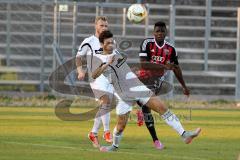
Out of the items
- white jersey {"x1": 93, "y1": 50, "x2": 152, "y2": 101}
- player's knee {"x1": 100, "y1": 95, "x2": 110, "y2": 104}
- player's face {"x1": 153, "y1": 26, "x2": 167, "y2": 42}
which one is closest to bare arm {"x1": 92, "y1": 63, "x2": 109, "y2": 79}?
white jersey {"x1": 93, "y1": 50, "x2": 152, "y2": 101}

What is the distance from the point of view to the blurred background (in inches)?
1296

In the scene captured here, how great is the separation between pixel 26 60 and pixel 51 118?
395 inches

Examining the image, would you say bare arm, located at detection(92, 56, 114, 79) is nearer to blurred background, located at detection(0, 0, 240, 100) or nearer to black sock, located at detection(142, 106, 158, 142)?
black sock, located at detection(142, 106, 158, 142)

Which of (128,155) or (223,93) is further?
(223,93)

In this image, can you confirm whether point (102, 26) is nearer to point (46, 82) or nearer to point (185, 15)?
point (46, 82)

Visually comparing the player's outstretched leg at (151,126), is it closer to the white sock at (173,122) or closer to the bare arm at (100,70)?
the white sock at (173,122)

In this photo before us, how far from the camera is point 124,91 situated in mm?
15469

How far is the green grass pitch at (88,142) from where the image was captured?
46.0 ft

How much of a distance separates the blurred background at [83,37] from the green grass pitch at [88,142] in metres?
6.91

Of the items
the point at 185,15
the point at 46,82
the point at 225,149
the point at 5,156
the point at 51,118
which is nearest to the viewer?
the point at 5,156

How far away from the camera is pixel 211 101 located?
3284 centimetres

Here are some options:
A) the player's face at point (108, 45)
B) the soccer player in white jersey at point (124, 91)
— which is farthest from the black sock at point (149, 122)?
the player's face at point (108, 45)

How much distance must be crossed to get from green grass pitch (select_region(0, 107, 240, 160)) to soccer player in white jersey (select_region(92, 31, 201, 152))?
29cm

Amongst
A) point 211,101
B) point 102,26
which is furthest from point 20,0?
point 102,26
